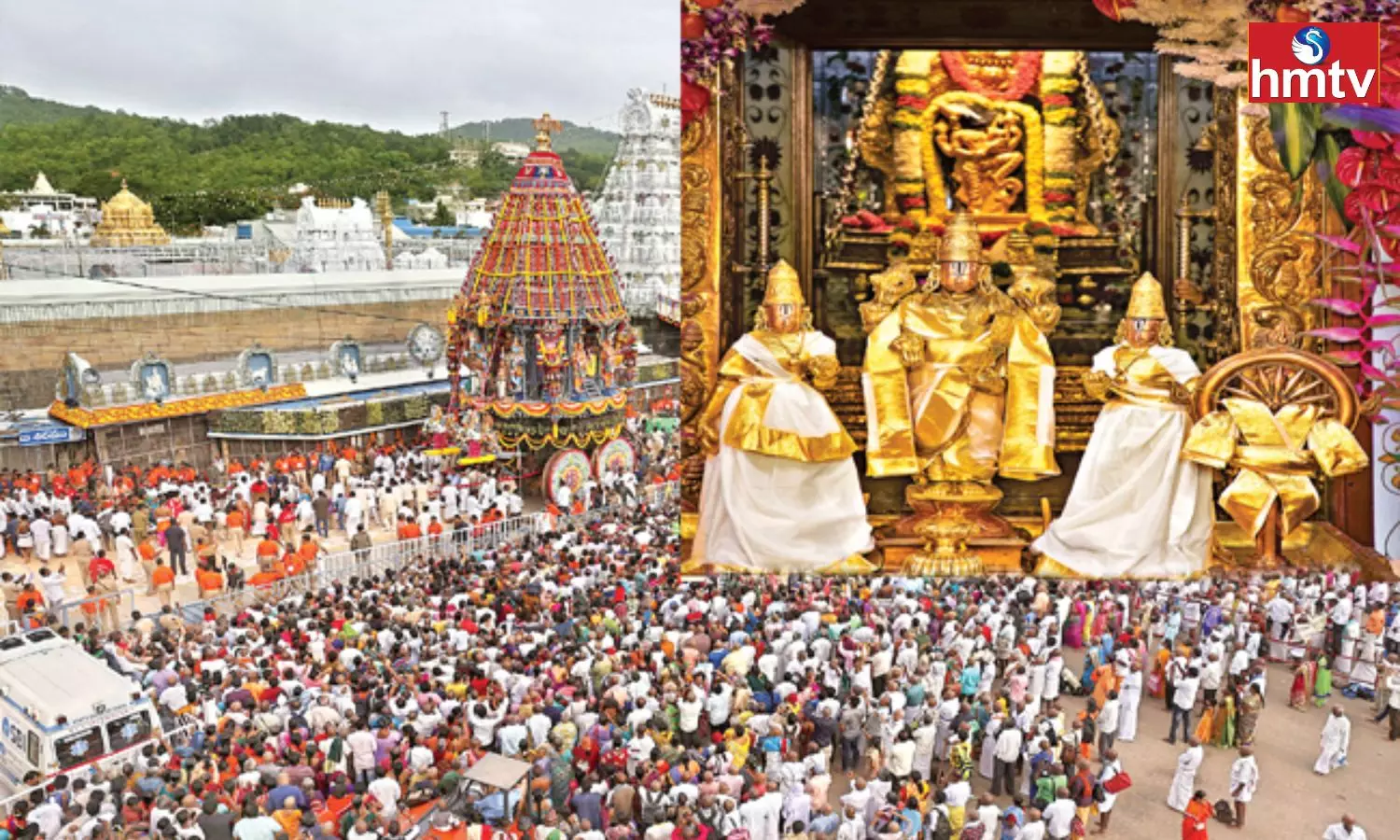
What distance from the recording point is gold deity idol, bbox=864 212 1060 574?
743 centimetres

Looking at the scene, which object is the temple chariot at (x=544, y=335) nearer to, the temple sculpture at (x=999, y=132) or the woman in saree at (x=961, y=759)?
the temple sculpture at (x=999, y=132)

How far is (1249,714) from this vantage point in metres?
7.61

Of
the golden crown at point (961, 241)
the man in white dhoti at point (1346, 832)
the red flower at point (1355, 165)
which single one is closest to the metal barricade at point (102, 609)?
the golden crown at point (961, 241)

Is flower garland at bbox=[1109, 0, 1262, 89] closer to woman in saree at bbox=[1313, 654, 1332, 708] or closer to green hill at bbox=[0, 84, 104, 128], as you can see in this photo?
woman in saree at bbox=[1313, 654, 1332, 708]

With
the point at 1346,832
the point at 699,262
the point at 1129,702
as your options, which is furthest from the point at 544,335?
the point at 1346,832

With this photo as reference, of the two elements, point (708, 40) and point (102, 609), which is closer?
point (708, 40)

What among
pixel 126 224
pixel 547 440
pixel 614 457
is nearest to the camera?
pixel 547 440

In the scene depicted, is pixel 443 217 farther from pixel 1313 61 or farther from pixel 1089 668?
pixel 1313 61

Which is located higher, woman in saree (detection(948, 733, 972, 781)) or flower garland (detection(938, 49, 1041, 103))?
flower garland (detection(938, 49, 1041, 103))

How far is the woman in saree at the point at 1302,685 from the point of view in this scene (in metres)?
8.40

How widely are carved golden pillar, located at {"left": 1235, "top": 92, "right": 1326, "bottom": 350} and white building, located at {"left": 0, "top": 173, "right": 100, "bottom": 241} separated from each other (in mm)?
17478

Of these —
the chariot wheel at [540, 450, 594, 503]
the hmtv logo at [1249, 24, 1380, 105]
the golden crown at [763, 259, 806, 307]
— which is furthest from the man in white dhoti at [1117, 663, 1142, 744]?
the chariot wheel at [540, 450, 594, 503]

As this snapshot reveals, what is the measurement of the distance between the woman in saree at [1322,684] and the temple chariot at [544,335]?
804 cm

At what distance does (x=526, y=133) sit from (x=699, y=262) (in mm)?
8811
